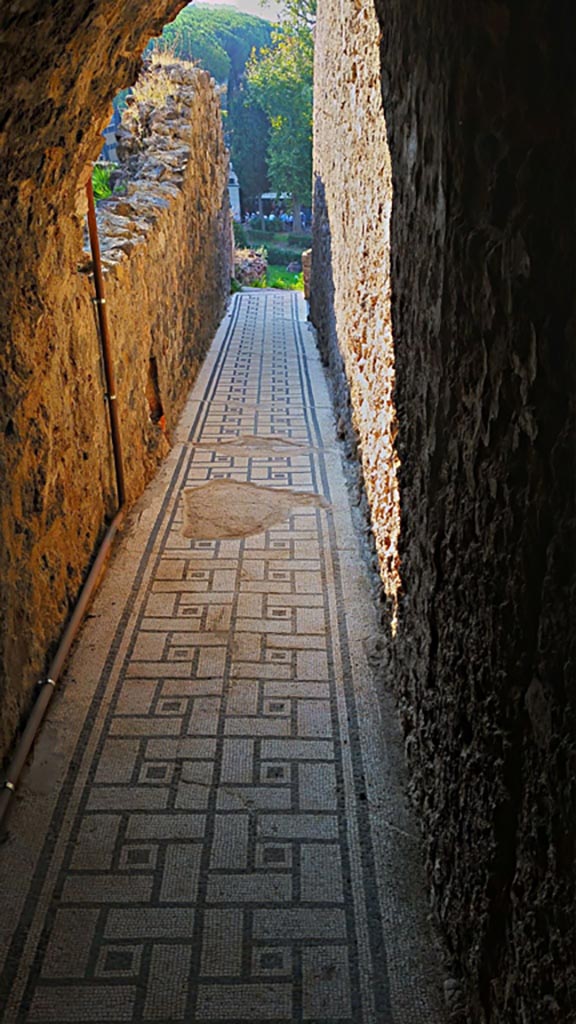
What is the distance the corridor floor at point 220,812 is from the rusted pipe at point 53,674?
0.07 meters

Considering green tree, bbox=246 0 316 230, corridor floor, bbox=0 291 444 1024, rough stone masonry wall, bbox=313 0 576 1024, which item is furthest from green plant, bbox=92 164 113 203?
green tree, bbox=246 0 316 230

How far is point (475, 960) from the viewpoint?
1.71 m

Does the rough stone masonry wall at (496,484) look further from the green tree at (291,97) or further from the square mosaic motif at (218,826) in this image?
the green tree at (291,97)

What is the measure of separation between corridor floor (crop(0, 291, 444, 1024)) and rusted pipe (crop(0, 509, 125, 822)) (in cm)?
7

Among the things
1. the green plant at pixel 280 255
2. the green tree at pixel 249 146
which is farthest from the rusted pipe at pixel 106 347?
the green tree at pixel 249 146

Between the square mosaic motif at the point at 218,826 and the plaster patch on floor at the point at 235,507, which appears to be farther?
the plaster patch on floor at the point at 235,507

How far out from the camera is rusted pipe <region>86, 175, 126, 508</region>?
3.62 m

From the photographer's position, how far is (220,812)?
2420 millimetres

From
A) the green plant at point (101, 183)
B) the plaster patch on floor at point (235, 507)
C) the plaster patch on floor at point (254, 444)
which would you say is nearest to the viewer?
the plaster patch on floor at point (235, 507)

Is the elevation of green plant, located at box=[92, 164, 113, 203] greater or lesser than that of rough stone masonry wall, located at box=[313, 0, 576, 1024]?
greater

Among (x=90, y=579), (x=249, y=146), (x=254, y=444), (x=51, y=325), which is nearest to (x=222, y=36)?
(x=249, y=146)

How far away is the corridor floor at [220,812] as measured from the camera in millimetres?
1941

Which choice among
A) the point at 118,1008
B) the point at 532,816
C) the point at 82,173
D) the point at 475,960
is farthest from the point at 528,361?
the point at 82,173

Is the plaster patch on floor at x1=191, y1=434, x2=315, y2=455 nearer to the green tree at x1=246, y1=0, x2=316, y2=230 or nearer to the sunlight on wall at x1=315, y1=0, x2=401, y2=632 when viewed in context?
the sunlight on wall at x1=315, y1=0, x2=401, y2=632
